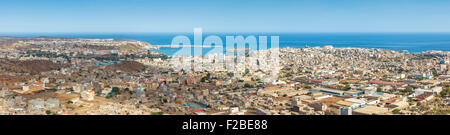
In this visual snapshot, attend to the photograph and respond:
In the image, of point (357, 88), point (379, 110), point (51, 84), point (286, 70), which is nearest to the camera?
point (379, 110)

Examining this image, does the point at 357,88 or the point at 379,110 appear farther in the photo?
the point at 357,88

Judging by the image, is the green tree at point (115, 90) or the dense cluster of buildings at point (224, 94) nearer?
the dense cluster of buildings at point (224, 94)

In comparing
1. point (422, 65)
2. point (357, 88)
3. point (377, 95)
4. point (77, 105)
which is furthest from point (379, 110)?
point (422, 65)

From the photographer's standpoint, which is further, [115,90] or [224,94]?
[115,90]

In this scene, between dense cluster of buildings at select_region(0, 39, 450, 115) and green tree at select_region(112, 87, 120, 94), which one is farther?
green tree at select_region(112, 87, 120, 94)
